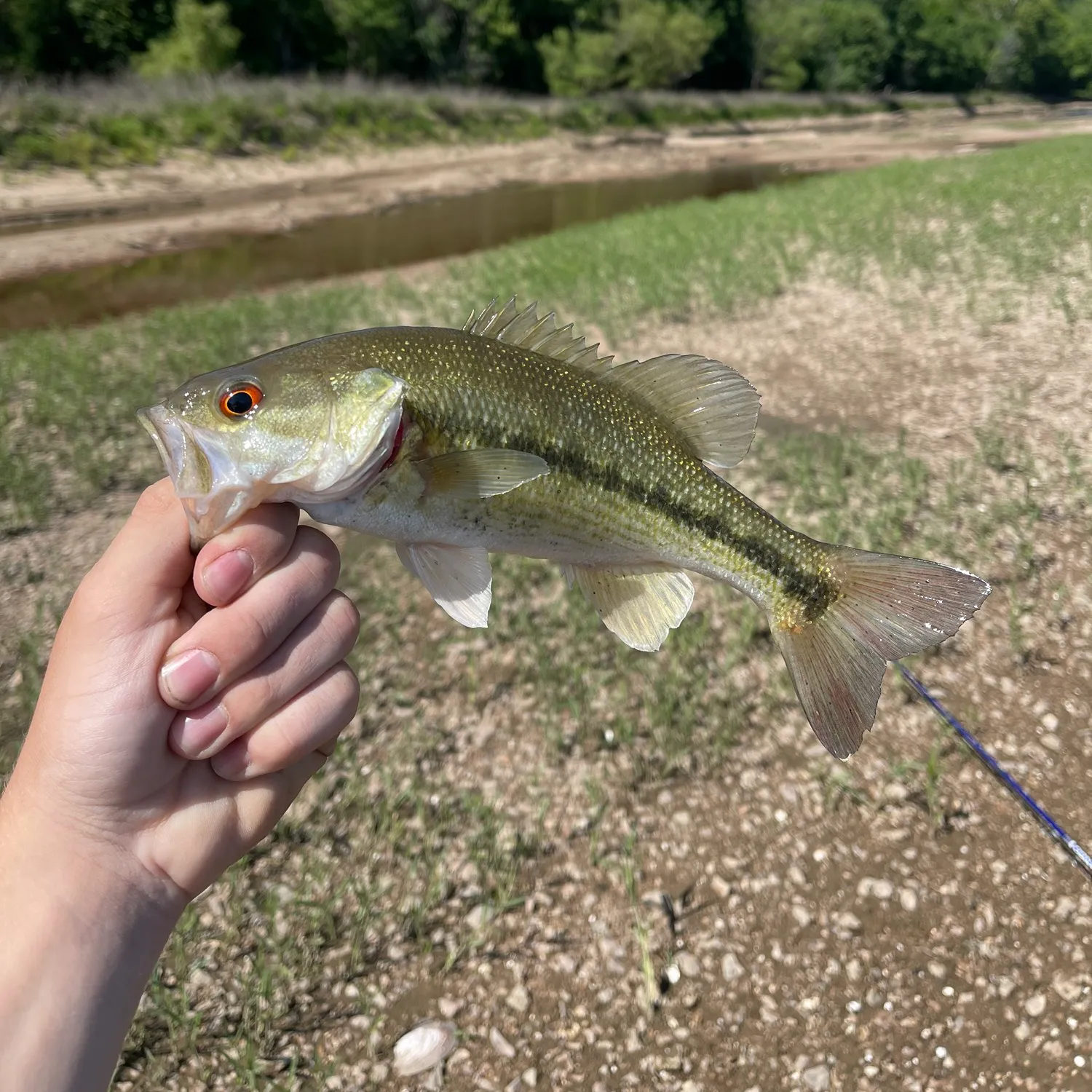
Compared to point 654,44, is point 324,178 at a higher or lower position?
lower

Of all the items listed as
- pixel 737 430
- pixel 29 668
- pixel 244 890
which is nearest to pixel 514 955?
pixel 244 890

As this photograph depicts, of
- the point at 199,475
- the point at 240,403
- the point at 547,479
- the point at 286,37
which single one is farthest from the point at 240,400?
the point at 286,37

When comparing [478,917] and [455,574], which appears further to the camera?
[478,917]

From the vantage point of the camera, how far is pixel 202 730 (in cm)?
200

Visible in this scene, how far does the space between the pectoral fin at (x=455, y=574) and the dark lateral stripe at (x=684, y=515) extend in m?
0.32

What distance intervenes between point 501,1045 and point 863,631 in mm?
2327

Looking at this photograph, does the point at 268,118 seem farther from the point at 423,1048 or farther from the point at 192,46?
the point at 423,1048

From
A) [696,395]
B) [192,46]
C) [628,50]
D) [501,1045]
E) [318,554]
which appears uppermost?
[192,46]

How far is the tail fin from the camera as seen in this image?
221cm

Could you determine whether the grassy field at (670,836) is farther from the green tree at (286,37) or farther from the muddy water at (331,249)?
the green tree at (286,37)

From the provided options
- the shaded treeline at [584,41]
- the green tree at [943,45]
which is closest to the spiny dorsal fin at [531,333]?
the shaded treeline at [584,41]

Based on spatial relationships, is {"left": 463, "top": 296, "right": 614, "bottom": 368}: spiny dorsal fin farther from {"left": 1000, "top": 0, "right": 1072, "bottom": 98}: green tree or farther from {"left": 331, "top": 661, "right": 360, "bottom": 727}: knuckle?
{"left": 1000, "top": 0, "right": 1072, "bottom": 98}: green tree

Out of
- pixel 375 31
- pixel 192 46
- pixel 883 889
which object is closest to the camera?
pixel 883 889

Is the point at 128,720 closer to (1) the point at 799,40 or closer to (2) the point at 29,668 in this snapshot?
(2) the point at 29,668
